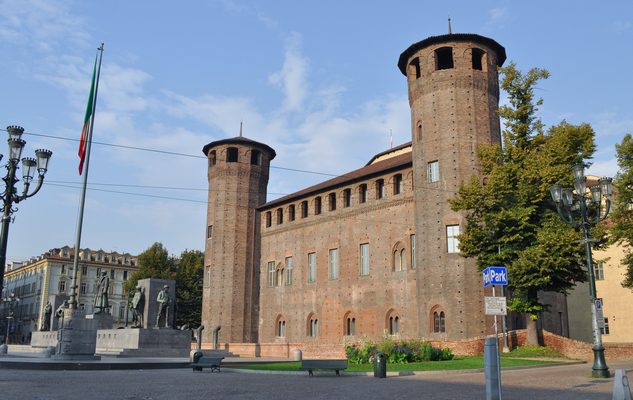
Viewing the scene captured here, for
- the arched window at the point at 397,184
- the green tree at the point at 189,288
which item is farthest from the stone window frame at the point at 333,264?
the green tree at the point at 189,288

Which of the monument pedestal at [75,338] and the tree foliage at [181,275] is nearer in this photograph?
the monument pedestal at [75,338]

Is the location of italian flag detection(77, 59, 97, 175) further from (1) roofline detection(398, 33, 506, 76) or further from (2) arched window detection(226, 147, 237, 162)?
(2) arched window detection(226, 147, 237, 162)

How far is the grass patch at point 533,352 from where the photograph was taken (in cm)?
2158

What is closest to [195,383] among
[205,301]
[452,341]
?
[452,341]

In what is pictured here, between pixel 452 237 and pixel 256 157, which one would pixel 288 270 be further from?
pixel 452 237

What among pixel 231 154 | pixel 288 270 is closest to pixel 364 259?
pixel 288 270

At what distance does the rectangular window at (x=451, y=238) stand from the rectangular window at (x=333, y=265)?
1024 centimetres

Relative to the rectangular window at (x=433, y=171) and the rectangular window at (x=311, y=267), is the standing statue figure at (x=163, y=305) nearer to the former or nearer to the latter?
the rectangular window at (x=311, y=267)

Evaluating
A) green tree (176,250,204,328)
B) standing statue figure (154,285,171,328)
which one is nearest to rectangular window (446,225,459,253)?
standing statue figure (154,285,171,328)

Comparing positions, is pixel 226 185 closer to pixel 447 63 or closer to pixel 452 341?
pixel 447 63

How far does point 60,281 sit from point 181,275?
79.6 feet

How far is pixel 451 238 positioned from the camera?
2788 centimetres

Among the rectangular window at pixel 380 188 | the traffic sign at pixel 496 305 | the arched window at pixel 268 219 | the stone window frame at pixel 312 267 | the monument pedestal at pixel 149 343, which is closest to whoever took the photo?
the traffic sign at pixel 496 305

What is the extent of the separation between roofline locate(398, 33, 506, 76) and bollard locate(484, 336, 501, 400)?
24.7 m
